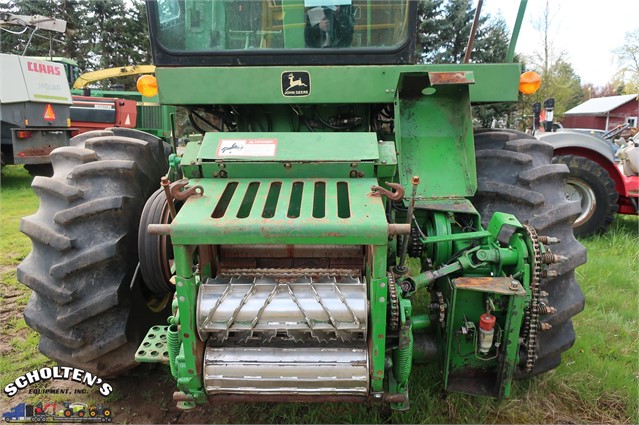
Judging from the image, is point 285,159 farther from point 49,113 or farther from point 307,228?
point 49,113

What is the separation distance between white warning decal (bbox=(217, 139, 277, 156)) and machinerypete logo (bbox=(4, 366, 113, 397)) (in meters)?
1.68

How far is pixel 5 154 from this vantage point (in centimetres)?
996

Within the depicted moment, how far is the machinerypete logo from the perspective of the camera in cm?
277

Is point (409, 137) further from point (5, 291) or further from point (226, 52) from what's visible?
point (5, 291)

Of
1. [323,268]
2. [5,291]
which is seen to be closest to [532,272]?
[323,268]

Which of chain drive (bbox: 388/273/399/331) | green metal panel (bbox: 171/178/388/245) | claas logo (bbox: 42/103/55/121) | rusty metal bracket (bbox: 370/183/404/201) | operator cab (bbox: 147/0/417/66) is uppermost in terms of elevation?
operator cab (bbox: 147/0/417/66)

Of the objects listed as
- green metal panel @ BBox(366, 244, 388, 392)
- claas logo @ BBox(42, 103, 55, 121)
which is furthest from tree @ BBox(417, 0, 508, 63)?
claas logo @ BBox(42, 103, 55, 121)

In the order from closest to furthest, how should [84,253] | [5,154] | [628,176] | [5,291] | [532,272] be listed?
[532,272] → [84,253] → [5,291] → [628,176] → [5,154]

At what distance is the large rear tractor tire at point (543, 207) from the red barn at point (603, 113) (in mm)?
18681

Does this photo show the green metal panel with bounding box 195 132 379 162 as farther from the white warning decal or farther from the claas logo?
the claas logo

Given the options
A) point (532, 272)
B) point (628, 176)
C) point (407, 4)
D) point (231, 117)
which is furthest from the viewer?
point (628, 176)

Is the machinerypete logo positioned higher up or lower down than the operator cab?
lower down

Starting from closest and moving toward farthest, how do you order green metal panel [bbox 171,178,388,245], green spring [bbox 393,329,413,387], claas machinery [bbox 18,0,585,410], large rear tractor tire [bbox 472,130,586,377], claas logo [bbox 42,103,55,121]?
1. green metal panel [bbox 171,178,388,245]
2. claas machinery [bbox 18,0,585,410]
3. green spring [bbox 393,329,413,387]
4. large rear tractor tire [bbox 472,130,586,377]
5. claas logo [bbox 42,103,55,121]

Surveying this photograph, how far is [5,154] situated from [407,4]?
10357 mm
